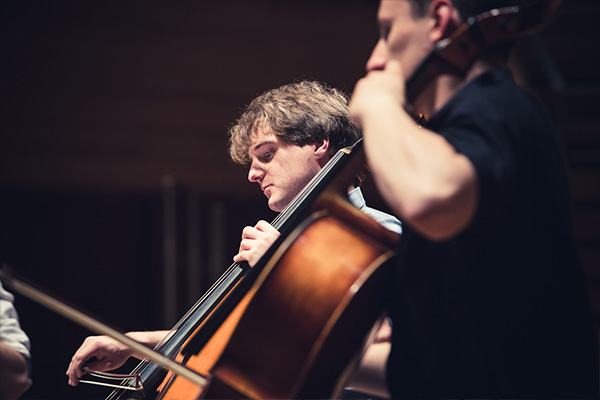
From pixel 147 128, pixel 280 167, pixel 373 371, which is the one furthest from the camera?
pixel 147 128

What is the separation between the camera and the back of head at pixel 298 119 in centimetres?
182

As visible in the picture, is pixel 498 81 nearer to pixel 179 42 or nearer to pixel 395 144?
pixel 395 144

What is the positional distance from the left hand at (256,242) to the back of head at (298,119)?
1.39 feet

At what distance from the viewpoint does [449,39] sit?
937 millimetres

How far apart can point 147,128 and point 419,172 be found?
3904mm

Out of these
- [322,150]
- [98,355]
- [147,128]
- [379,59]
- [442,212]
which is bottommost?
[147,128]

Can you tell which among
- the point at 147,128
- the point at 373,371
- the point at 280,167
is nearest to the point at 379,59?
the point at 373,371

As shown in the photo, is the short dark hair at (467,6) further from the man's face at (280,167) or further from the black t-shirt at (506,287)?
the man's face at (280,167)

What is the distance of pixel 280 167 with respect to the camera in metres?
1.77

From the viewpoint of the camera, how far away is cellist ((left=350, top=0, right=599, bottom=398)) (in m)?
0.83

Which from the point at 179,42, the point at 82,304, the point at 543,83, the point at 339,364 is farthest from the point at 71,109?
Result: the point at 339,364

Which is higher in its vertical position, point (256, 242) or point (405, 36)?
point (405, 36)

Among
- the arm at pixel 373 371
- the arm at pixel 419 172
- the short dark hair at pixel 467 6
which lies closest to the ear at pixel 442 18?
the short dark hair at pixel 467 6

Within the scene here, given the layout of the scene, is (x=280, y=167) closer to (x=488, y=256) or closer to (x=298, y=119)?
(x=298, y=119)
